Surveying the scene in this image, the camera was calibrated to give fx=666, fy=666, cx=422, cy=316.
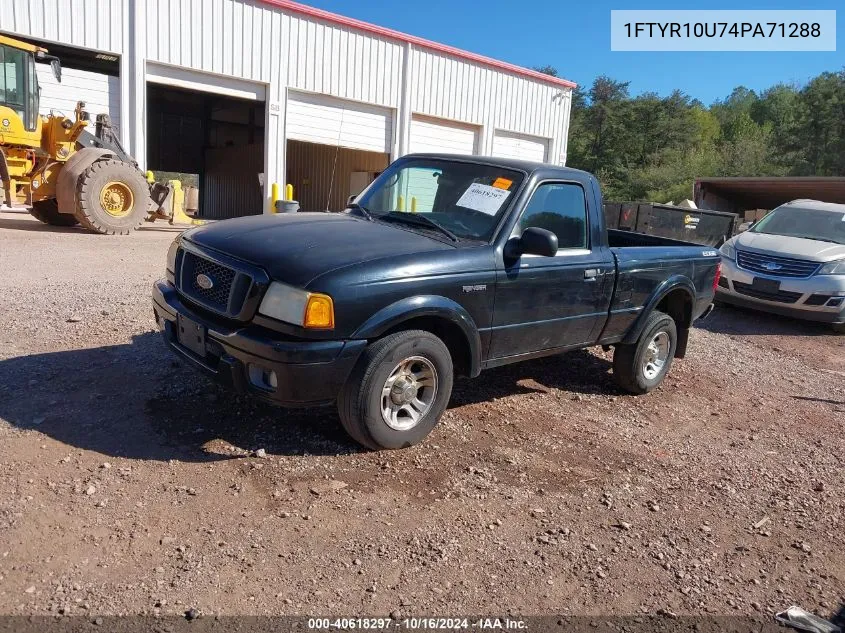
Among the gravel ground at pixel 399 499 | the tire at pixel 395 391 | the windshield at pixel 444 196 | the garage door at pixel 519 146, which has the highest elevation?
the garage door at pixel 519 146

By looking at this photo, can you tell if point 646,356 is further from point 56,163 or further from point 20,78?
point 20,78

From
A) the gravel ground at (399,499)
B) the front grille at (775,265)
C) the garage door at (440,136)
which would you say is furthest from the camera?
the garage door at (440,136)

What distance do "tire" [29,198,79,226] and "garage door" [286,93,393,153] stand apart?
6333 mm

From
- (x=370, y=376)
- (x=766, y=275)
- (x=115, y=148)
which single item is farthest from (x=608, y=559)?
(x=115, y=148)

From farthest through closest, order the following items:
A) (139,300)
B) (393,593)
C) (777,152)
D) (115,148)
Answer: (777,152) < (115,148) < (139,300) < (393,593)

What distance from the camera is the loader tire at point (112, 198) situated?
41.5 ft

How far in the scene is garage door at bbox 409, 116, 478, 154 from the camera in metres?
21.0

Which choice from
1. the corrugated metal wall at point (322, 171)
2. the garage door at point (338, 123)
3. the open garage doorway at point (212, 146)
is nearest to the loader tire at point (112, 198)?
the garage door at point (338, 123)

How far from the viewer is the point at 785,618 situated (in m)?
2.93

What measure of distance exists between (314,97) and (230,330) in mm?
16209

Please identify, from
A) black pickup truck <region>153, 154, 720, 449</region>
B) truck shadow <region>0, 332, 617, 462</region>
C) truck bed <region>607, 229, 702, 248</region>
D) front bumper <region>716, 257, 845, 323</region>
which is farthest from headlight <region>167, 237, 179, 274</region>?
front bumper <region>716, 257, 845, 323</region>

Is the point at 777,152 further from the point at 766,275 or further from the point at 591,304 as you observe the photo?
the point at 591,304

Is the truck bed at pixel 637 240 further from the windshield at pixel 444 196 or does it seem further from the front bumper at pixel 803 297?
the front bumper at pixel 803 297

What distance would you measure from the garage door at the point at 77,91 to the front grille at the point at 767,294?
45.6 ft
